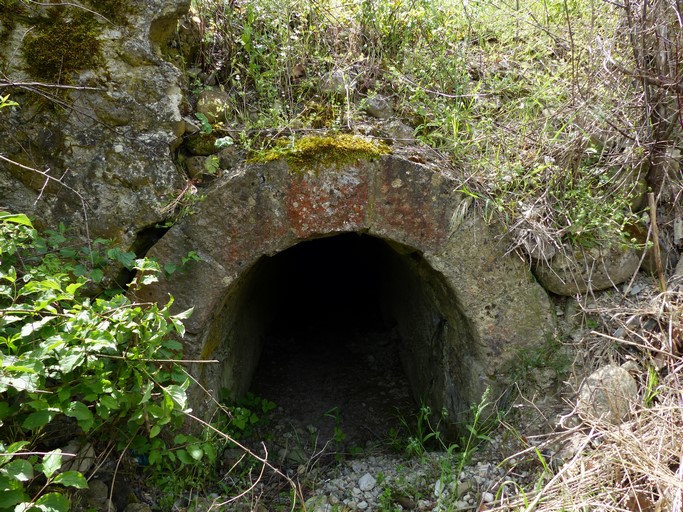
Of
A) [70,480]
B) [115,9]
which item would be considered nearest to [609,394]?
[70,480]

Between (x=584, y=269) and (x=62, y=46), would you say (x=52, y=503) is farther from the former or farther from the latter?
(x=584, y=269)

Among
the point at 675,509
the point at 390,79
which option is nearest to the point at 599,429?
the point at 675,509

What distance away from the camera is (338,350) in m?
5.09

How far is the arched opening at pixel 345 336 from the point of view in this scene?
354 cm

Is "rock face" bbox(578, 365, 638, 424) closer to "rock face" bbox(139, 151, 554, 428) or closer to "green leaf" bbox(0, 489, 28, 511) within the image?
"rock face" bbox(139, 151, 554, 428)

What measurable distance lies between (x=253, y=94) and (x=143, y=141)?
663 mm

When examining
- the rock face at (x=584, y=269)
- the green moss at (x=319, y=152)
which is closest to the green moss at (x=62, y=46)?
the green moss at (x=319, y=152)

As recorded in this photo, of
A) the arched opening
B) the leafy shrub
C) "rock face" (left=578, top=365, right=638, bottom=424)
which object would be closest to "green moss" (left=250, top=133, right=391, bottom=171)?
the arched opening

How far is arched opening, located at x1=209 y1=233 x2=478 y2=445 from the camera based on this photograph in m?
3.54

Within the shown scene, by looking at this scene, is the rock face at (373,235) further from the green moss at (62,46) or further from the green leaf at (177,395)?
the green moss at (62,46)

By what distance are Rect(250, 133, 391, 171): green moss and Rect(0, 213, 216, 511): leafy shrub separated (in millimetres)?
805

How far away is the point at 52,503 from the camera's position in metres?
1.81

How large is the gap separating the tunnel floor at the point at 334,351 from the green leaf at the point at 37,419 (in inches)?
82.5

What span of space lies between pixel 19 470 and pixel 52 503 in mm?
156
